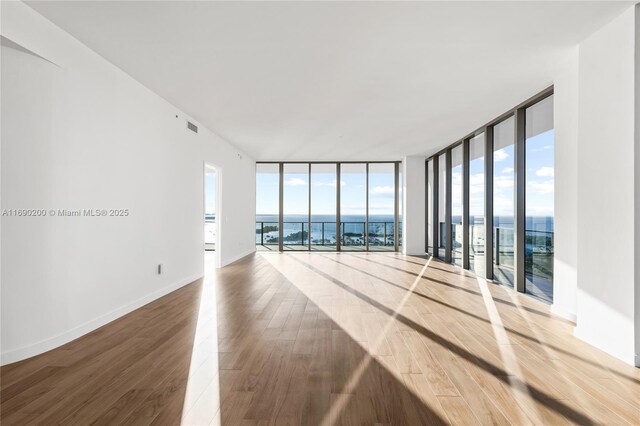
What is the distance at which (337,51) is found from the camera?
3.20 m

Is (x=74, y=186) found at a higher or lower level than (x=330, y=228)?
higher

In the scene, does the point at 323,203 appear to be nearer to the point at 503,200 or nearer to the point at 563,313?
the point at 503,200

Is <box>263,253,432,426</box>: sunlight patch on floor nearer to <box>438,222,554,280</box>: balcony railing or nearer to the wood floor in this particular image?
the wood floor

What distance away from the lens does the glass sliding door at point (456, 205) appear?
23.3ft

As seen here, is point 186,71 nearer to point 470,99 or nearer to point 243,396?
point 243,396

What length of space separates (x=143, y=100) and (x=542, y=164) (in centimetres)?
493

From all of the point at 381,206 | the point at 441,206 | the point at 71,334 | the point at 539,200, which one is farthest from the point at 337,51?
the point at 381,206

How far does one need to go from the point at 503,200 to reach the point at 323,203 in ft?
17.7

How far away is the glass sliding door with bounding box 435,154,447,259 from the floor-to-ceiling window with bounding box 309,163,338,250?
2817mm

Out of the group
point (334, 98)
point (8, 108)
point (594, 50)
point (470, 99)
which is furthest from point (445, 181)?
point (8, 108)

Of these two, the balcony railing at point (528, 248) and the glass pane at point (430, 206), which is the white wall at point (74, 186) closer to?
the balcony railing at point (528, 248)

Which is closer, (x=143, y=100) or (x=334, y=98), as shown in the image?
(x=143, y=100)

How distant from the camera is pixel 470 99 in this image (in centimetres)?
455

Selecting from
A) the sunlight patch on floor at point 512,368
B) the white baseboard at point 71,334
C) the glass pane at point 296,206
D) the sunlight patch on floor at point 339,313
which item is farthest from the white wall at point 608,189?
the glass pane at point 296,206
